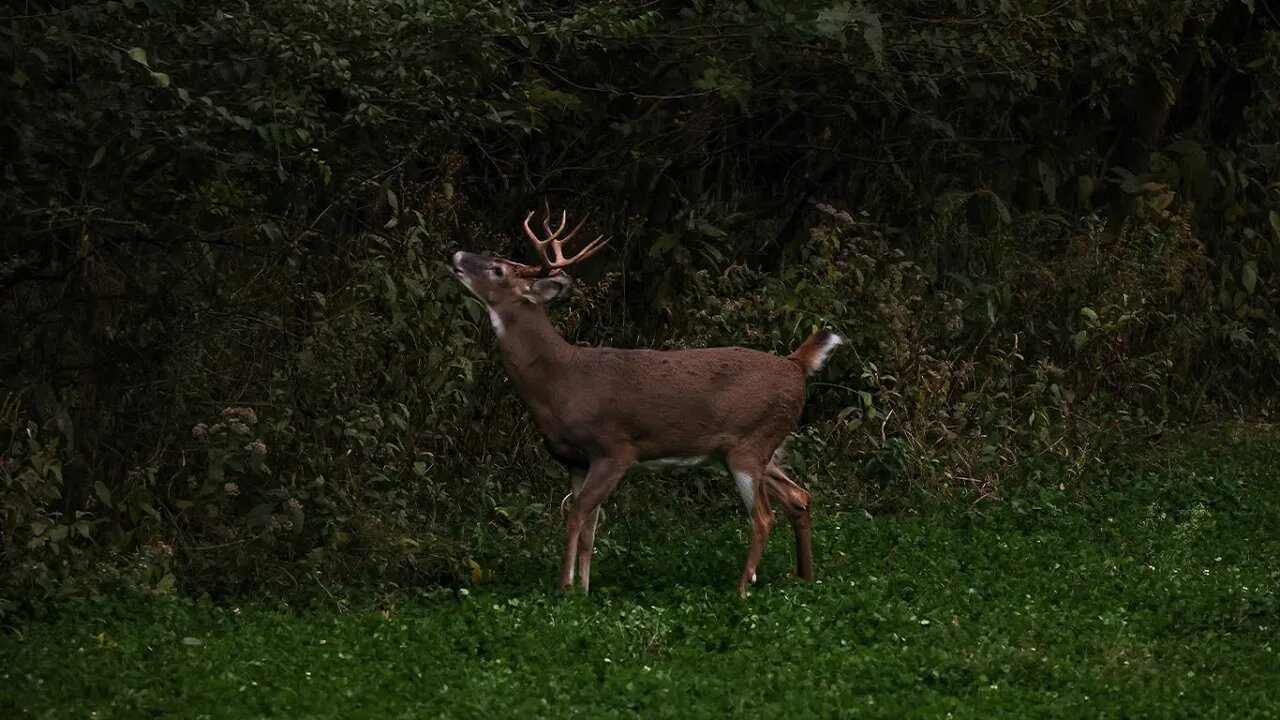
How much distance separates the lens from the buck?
9414 mm

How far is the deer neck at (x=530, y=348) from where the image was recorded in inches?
378

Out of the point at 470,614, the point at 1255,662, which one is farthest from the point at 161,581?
the point at 1255,662

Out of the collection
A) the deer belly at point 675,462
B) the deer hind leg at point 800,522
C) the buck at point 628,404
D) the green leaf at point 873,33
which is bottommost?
the deer hind leg at point 800,522

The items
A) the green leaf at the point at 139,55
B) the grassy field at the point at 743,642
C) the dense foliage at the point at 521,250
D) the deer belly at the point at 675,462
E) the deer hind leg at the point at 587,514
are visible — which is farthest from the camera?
the deer belly at the point at 675,462

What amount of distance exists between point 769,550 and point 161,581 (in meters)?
3.10

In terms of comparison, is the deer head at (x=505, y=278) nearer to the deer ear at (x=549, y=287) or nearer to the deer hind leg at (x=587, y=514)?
the deer ear at (x=549, y=287)

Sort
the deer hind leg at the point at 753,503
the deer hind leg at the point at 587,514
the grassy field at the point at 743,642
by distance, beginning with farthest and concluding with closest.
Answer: the deer hind leg at the point at 753,503 → the deer hind leg at the point at 587,514 → the grassy field at the point at 743,642

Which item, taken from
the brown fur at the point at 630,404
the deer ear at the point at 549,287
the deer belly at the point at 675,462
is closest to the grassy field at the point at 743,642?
the brown fur at the point at 630,404

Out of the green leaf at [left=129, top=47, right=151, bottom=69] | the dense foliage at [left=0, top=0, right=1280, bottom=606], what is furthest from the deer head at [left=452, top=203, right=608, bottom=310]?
the green leaf at [left=129, top=47, right=151, bottom=69]

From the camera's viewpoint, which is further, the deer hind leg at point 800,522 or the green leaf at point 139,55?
the deer hind leg at point 800,522

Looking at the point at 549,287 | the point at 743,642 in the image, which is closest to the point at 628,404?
the point at 549,287

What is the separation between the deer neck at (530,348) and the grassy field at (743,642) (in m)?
0.87

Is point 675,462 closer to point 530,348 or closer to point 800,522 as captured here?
point 800,522

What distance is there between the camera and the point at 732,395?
955cm
